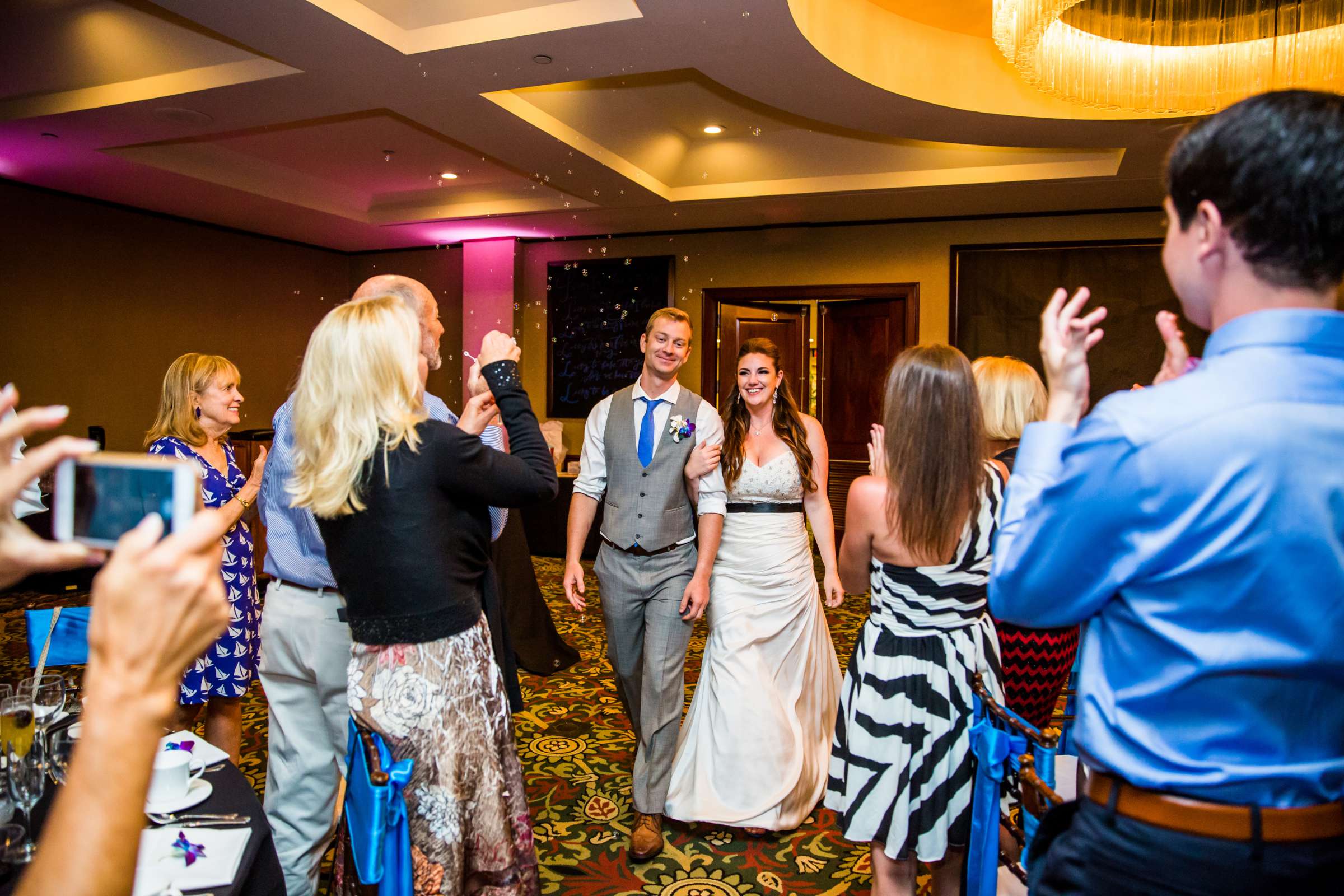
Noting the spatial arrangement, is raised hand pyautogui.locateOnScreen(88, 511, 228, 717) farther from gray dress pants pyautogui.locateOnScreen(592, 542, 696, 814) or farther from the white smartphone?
gray dress pants pyautogui.locateOnScreen(592, 542, 696, 814)

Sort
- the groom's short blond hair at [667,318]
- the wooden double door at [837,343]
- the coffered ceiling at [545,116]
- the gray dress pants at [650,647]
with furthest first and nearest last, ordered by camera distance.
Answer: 1. the wooden double door at [837,343]
2. the coffered ceiling at [545,116]
3. the groom's short blond hair at [667,318]
4. the gray dress pants at [650,647]

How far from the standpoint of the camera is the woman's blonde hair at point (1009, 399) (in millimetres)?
2498

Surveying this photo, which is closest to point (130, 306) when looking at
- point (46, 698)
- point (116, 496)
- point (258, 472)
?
point (258, 472)

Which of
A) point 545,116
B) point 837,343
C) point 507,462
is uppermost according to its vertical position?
point 545,116

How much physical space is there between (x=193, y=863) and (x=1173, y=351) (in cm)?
156

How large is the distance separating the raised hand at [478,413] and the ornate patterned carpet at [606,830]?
1.39 metres

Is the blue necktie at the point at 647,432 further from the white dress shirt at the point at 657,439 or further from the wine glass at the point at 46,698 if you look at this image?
the wine glass at the point at 46,698

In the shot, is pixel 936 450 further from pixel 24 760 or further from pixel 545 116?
pixel 545 116

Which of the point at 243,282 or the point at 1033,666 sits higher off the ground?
the point at 243,282

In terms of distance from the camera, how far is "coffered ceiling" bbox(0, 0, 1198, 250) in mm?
3877

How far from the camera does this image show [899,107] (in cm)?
473

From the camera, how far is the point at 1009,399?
250cm

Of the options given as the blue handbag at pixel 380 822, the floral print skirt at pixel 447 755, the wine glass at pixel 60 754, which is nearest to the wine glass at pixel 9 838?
the wine glass at pixel 60 754

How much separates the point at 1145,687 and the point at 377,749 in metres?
1.14
